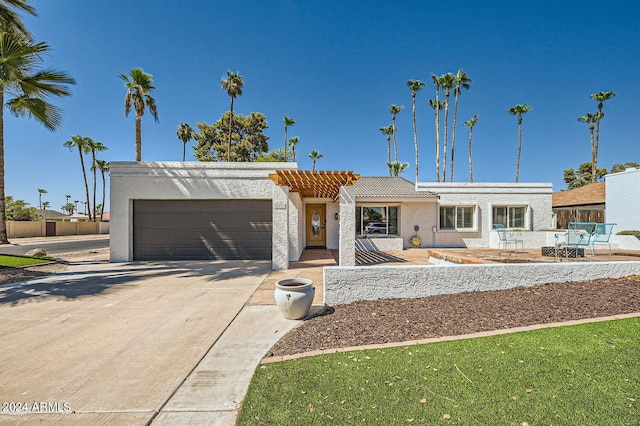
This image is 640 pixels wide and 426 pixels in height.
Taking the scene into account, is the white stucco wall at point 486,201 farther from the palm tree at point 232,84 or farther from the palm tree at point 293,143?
the palm tree at point 293,143

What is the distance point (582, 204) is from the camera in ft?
67.2

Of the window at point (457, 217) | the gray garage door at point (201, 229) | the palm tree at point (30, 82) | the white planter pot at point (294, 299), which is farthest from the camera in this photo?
the window at point (457, 217)

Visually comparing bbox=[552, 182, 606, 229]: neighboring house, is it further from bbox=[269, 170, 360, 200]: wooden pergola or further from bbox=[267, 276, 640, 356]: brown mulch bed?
bbox=[269, 170, 360, 200]: wooden pergola

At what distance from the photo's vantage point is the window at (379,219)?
16016mm

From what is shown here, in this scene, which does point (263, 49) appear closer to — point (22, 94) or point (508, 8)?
point (22, 94)

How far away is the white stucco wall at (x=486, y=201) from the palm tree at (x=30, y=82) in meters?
17.3

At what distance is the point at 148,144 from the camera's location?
20953 millimetres

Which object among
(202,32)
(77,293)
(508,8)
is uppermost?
(508,8)

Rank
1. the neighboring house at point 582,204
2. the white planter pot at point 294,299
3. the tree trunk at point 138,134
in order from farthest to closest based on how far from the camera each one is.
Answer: the neighboring house at point 582,204 → the tree trunk at point 138,134 → the white planter pot at point 294,299

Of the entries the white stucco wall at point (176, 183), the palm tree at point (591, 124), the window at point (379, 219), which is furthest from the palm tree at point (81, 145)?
the palm tree at point (591, 124)

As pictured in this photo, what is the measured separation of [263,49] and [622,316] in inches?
649

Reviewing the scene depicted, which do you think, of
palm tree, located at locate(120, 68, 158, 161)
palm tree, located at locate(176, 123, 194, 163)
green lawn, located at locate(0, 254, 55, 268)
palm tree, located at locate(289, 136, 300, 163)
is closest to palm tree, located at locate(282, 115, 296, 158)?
palm tree, located at locate(289, 136, 300, 163)

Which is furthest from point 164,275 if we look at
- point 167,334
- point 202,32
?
point 202,32

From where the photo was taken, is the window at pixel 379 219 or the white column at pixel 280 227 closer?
the white column at pixel 280 227
